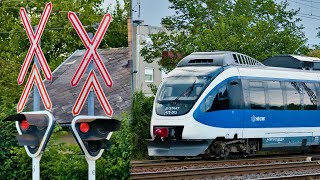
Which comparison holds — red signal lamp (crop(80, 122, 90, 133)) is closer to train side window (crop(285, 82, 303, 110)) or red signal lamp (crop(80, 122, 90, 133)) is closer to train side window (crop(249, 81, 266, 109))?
train side window (crop(249, 81, 266, 109))

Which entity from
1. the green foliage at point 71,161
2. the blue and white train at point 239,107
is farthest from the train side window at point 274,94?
the green foliage at point 71,161

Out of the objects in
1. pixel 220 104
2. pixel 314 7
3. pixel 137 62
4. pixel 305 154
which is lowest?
pixel 305 154

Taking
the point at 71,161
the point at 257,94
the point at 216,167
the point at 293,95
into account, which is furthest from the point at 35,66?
the point at 293,95

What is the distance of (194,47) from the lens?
6.59 metres

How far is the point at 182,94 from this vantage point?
9273 mm

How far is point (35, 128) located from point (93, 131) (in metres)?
0.48

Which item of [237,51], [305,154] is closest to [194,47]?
[237,51]

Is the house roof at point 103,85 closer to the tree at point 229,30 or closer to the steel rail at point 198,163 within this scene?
the tree at point 229,30

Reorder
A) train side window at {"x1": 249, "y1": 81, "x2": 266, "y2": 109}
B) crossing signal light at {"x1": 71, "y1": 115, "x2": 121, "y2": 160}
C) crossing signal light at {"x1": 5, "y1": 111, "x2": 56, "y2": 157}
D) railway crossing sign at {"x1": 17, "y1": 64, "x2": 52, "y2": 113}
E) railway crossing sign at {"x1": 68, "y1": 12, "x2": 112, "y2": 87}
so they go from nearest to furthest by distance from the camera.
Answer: crossing signal light at {"x1": 71, "y1": 115, "x2": 121, "y2": 160}
crossing signal light at {"x1": 5, "y1": 111, "x2": 56, "y2": 157}
railway crossing sign at {"x1": 68, "y1": 12, "x2": 112, "y2": 87}
railway crossing sign at {"x1": 17, "y1": 64, "x2": 52, "y2": 113}
train side window at {"x1": 249, "y1": 81, "x2": 266, "y2": 109}

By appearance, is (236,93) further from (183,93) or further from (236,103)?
(183,93)

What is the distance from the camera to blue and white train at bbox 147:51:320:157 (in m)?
8.65

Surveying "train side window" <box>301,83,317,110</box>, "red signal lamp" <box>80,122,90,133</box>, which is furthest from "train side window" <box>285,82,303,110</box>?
"red signal lamp" <box>80,122,90,133</box>

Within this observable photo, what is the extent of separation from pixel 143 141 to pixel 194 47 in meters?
0.93

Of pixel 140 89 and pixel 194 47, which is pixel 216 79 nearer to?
pixel 194 47
